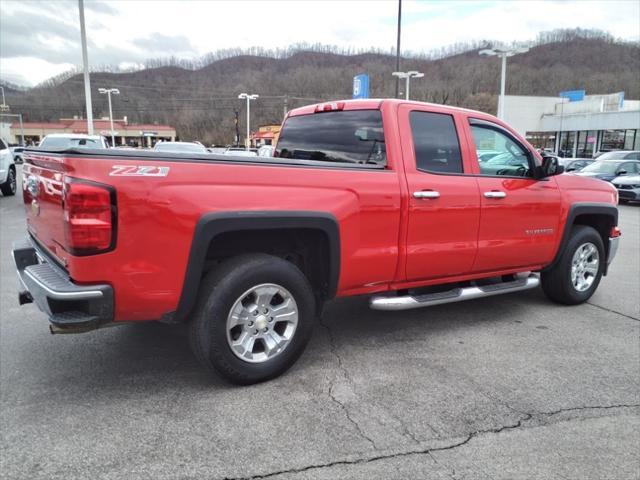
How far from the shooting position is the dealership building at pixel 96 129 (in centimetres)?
9806

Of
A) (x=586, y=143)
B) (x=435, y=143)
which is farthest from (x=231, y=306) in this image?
(x=586, y=143)

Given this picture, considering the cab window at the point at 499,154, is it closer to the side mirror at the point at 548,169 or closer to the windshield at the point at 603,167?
the side mirror at the point at 548,169

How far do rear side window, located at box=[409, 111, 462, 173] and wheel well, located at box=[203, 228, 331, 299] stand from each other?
3.48 feet

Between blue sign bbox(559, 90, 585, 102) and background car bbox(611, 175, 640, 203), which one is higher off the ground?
blue sign bbox(559, 90, 585, 102)

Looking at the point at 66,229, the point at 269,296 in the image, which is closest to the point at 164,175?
the point at 66,229

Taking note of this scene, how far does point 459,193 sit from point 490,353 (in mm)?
1311

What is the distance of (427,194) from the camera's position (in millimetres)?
4031

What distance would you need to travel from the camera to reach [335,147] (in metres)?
4.40

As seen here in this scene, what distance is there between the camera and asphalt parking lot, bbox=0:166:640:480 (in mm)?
2667

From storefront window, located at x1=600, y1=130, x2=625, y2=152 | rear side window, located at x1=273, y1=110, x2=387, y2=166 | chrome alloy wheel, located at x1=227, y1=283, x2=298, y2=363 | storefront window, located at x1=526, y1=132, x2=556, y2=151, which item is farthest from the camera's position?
storefront window, located at x1=526, y1=132, x2=556, y2=151

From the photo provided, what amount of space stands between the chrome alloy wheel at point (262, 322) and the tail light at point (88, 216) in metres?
0.89

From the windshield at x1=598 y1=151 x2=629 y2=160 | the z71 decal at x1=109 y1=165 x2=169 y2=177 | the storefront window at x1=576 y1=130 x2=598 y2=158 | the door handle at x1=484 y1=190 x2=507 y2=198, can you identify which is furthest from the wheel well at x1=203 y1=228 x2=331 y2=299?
the storefront window at x1=576 y1=130 x2=598 y2=158

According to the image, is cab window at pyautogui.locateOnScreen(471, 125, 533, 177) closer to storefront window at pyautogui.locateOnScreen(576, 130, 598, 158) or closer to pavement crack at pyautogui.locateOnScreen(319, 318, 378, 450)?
pavement crack at pyautogui.locateOnScreen(319, 318, 378, 450)

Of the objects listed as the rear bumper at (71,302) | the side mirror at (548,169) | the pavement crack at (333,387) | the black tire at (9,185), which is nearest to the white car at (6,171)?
the black tire at (9,185)
